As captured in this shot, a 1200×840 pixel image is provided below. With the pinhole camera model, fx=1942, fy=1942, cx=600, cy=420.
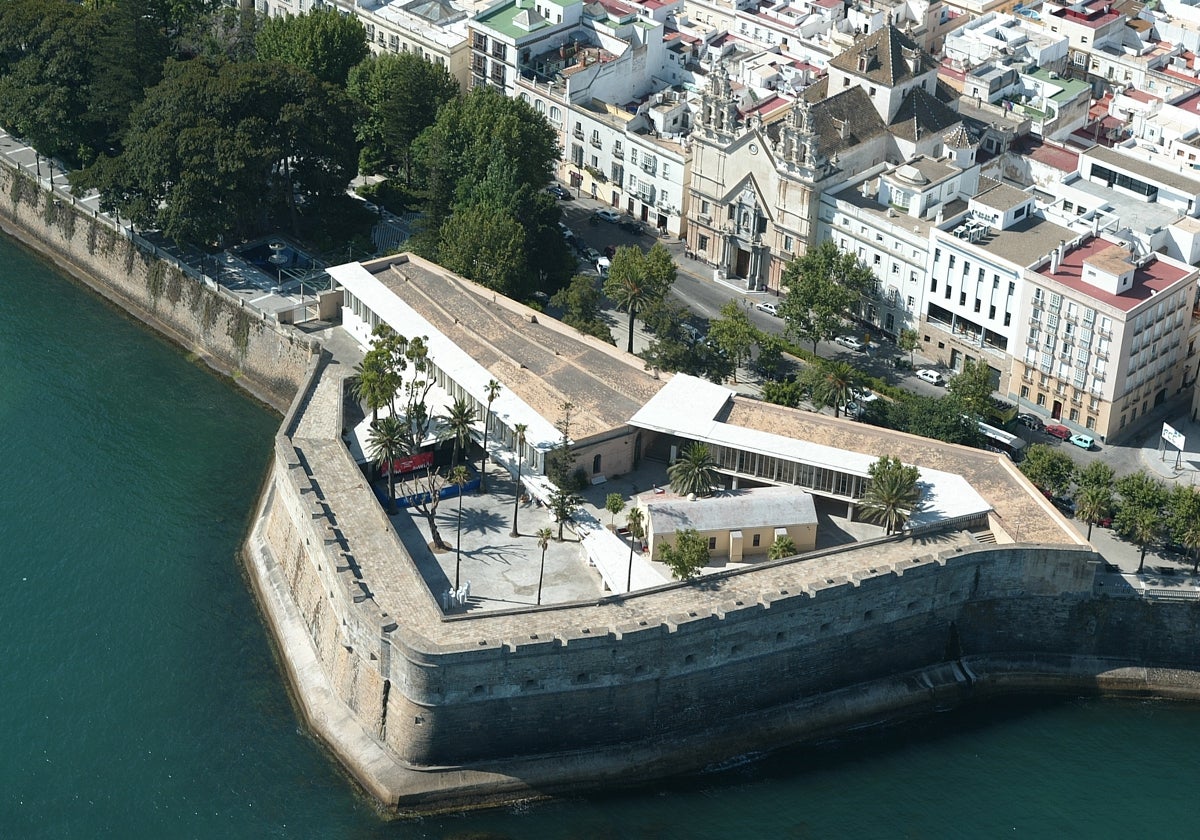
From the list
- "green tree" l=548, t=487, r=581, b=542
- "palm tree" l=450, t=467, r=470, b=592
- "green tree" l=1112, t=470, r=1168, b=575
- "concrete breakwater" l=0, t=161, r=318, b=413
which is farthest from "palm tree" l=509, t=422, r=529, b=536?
"green tree" l=1112, t=470, r=1168, b=575

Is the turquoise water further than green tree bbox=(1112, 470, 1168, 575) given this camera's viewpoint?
No

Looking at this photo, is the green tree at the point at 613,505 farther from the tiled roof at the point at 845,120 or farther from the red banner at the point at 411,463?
the tiled roof at the point at 845,120

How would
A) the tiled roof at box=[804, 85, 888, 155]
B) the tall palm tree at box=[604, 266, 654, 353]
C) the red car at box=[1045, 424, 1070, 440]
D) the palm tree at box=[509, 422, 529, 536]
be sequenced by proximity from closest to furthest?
1. the palm tree at box=[509, 422, 529, 536]
2. the red car at box=[1045, 424, 1070, 440]
3. the tall palm tree at box=[604, 266, 654, 353]
4. the tiled roof at box=[804, 85, 888, 155]

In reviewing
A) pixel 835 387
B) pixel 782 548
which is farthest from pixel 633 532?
pixel 835 387

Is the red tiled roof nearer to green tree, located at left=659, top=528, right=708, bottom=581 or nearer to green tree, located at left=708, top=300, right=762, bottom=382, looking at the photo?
green tree, located at left=708, top=300, right=762, bottom=382

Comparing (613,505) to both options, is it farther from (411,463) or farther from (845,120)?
(845,120)

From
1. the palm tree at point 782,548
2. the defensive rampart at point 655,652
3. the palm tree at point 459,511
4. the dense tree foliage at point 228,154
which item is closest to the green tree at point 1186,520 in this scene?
the defensive rampart at point 655,652
